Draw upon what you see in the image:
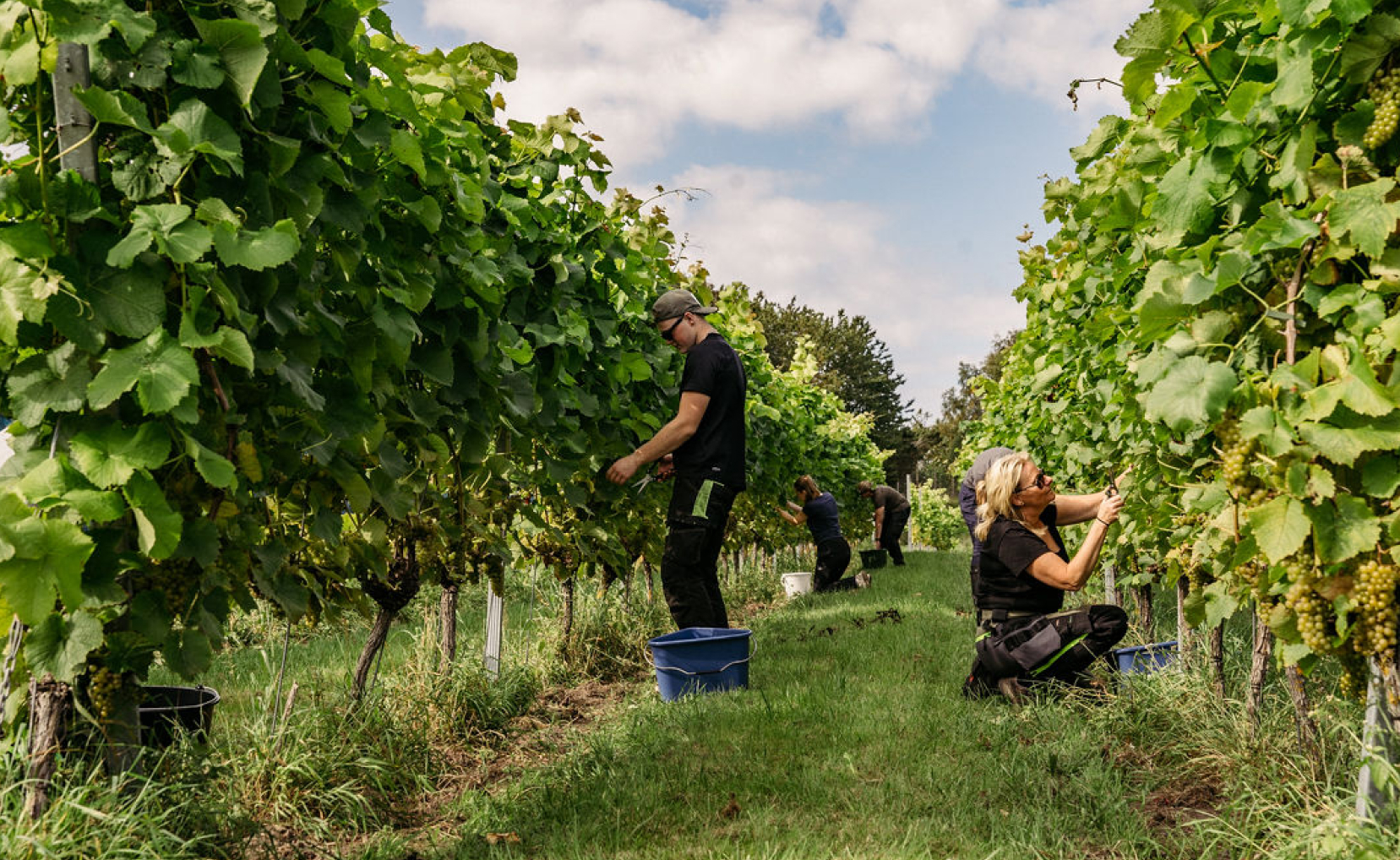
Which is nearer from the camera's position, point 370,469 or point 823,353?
point 370,469

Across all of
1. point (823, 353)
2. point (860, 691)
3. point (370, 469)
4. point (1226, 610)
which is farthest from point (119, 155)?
point (823, 353)

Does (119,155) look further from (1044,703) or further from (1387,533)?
(1044,703)

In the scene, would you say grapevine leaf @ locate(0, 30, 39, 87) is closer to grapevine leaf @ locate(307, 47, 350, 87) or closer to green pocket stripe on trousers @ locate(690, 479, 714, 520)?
grapevine leaf @ locate(307, 47, 350, 87)

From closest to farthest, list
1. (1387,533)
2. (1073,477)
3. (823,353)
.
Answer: (1387,533) < (1073,477) < (823,353)

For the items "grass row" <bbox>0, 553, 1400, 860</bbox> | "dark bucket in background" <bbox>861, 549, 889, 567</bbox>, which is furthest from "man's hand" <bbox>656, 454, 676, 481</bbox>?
"dark bucket in background" <bbox>861, 549, 889, 567</bbox>

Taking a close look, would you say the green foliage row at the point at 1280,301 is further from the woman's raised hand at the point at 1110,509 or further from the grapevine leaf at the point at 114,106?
the grapevine leaf at the point at 114,106

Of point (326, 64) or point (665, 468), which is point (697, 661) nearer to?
point (665, 468)

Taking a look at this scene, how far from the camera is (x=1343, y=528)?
1855 mm

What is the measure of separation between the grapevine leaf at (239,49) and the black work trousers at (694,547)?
9.86 ft

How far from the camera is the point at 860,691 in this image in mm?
4387

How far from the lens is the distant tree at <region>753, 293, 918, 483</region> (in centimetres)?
4972

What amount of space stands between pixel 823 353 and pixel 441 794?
4792 cm

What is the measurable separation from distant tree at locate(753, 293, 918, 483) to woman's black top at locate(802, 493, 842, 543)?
1449 inches

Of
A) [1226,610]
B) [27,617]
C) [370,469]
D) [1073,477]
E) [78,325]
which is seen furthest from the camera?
[1073,477]
